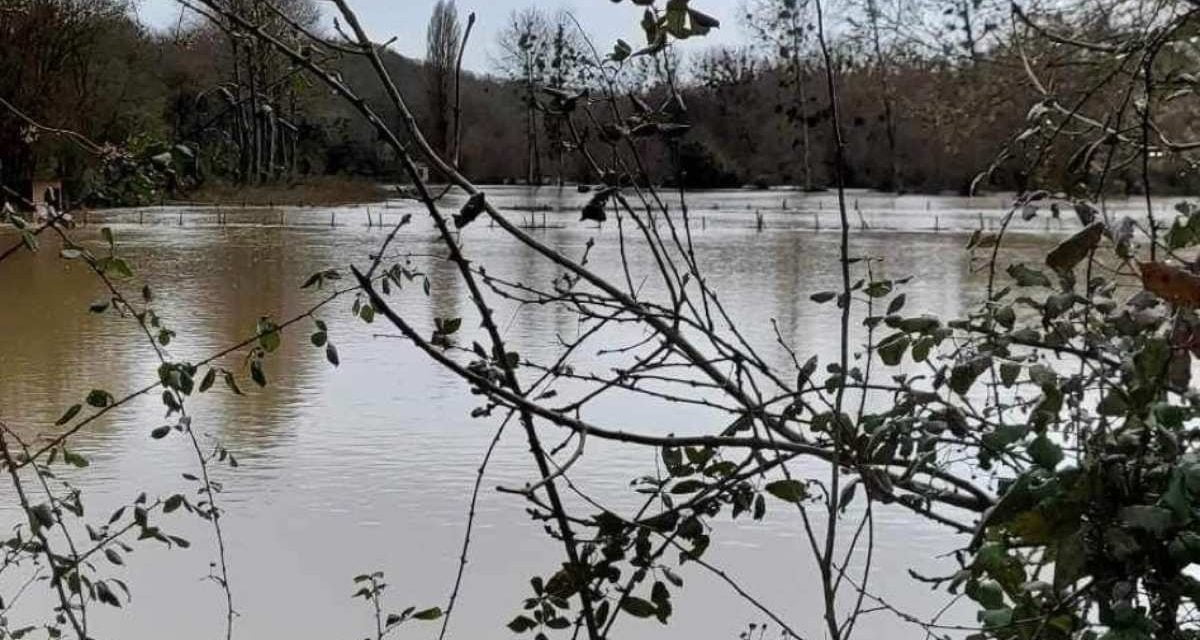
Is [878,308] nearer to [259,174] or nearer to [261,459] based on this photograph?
[261,459]

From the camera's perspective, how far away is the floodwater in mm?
2645

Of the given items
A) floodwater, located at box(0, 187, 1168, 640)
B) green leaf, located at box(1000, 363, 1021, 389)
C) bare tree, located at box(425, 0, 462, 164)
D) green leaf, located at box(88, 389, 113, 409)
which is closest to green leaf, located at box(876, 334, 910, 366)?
green leaf, located at box(1000, 363, 1021, 389)

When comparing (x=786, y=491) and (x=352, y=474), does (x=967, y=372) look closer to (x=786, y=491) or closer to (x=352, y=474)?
(x=786, y=491)

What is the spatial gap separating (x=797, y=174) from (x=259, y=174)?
20.8 metres

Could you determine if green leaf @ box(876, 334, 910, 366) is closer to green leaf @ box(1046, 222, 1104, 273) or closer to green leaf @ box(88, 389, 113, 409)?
green leaf @ box(1046, 222, 1104, 273)

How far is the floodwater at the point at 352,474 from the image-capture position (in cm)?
264

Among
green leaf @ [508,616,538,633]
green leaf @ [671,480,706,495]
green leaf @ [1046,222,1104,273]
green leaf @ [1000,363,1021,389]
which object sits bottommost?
green leaf @ [508,616,538,633]

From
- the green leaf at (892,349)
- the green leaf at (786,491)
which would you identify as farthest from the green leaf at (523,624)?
the green leaf at (892,349)

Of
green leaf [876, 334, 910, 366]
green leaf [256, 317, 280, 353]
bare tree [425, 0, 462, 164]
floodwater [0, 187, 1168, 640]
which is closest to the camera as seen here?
green leaf [876, 334, 910, 366]

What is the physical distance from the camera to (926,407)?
0.90 metres

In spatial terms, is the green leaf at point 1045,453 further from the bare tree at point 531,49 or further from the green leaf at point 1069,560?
the bare tree at point 531,49

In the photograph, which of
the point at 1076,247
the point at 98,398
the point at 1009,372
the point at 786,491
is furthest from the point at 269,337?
the point at 1076,247

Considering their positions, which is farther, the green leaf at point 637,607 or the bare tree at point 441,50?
the bare tree at point 441,50

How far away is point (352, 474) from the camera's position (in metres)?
3.66
